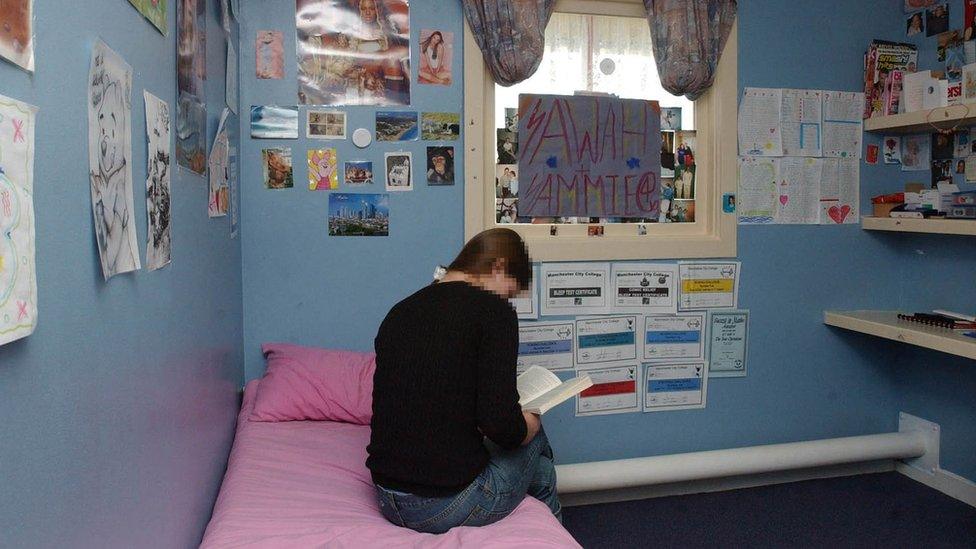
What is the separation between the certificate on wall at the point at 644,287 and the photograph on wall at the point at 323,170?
1165mm

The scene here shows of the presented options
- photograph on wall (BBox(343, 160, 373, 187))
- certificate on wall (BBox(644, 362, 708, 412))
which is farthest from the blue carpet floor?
photograph on wall (BBox(343, 160, 373, 187))

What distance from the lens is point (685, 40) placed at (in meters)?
2.92

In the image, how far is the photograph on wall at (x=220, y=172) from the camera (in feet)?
6.66

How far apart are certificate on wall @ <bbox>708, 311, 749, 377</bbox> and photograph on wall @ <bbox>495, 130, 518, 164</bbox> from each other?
1079 millimetres

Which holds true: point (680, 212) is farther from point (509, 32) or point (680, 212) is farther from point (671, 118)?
point (509, 32)

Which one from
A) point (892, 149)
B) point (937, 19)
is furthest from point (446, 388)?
point (937, 19)

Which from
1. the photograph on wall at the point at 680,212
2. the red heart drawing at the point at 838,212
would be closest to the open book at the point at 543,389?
the photograph on wall at the point at 680,212

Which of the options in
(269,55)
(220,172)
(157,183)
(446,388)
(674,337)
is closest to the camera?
(157,183)

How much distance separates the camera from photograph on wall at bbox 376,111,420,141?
2760mm

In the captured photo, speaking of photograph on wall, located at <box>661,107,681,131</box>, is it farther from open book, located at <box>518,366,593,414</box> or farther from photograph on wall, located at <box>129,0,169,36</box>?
photograph on wall, located at <box>129,0,169,36</box>

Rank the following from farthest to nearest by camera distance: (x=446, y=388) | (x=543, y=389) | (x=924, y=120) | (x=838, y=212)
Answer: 1. (x=838, y=212)
2. (x=924, y=120)
3. (x=543, y=389)
4. (x=446, y=388)

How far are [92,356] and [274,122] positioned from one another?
5.95 ft

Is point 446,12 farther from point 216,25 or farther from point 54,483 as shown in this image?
point 54,483

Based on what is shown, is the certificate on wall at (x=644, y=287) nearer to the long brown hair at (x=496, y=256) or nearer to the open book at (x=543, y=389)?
the open book at (x=543, y=389)
